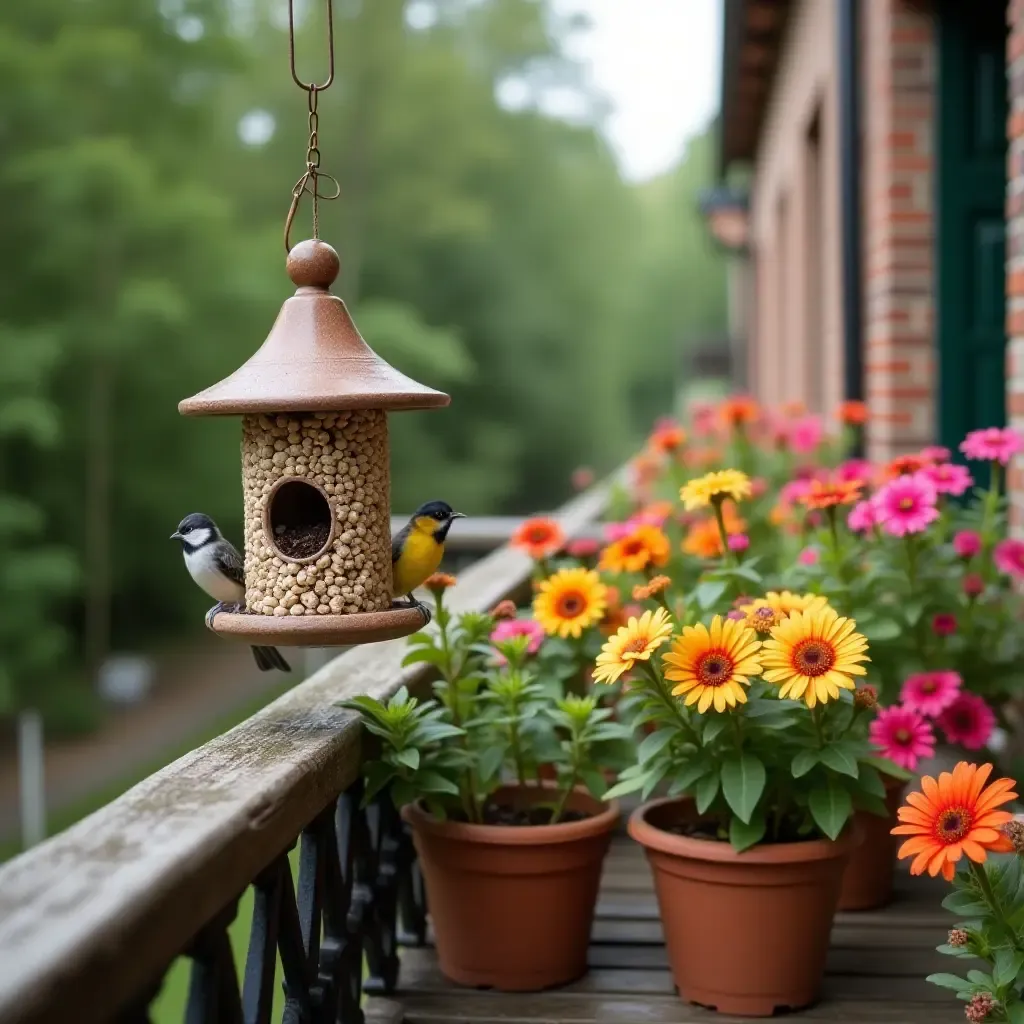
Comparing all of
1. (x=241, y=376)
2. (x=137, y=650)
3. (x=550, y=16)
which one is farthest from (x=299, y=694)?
(x=550, y=16)

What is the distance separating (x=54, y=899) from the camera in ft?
3.65

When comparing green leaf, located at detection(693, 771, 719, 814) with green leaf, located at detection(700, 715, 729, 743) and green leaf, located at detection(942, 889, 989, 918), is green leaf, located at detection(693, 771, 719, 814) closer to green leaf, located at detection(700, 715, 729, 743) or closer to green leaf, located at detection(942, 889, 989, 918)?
green leaf, located at detection(700, 715, 729, 743)

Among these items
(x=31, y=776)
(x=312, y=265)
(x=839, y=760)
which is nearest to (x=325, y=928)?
(x=839, y=760)

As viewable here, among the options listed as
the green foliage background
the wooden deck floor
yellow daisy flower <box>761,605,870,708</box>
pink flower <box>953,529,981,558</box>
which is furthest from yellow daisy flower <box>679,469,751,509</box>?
the green foliage background

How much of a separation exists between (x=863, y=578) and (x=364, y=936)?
3.72ft

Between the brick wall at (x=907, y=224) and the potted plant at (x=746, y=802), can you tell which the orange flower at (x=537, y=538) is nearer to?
the potted plant at (x=746, y=802)

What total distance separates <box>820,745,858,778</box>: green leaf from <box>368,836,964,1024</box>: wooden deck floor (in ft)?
1.31

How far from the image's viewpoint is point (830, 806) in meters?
1.88

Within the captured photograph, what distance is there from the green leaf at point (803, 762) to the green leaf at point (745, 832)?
95mm

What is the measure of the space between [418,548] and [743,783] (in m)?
0.59

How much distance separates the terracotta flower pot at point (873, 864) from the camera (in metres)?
2.31

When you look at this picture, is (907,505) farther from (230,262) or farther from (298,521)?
(230,262)

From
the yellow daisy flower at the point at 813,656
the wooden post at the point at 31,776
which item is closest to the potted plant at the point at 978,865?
the yellow daisy flower at the point at 813,656

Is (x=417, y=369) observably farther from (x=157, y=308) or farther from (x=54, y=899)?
(x=54, y=899)
